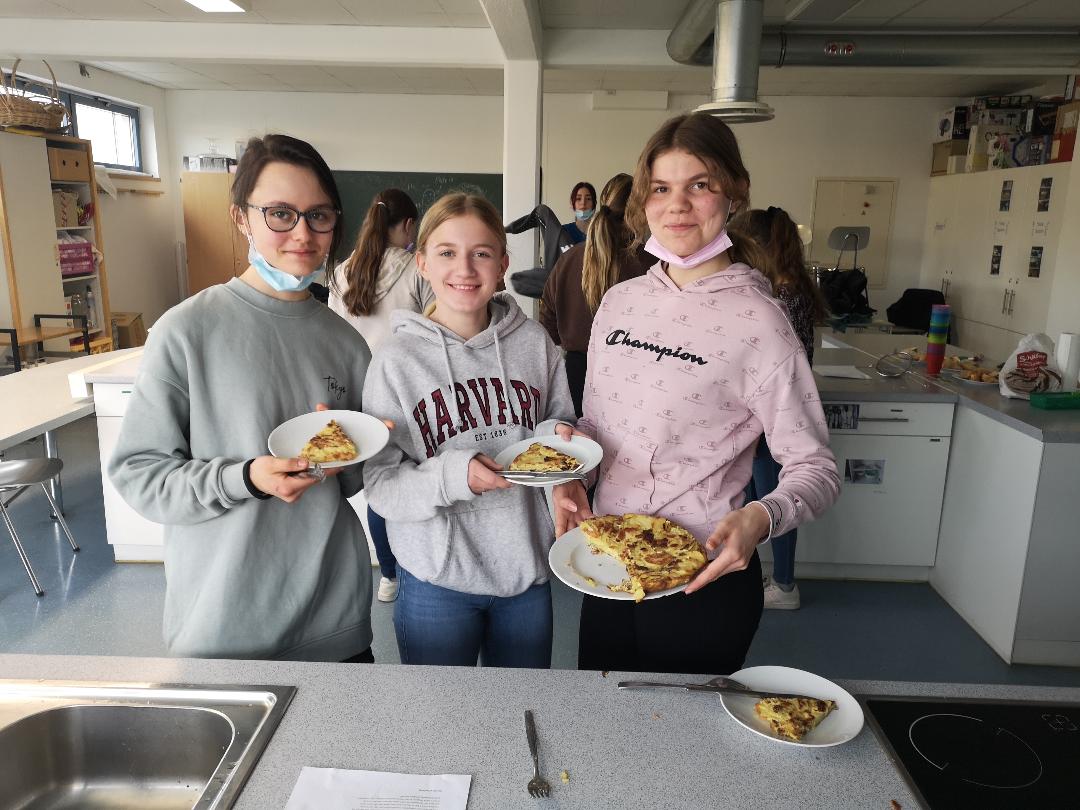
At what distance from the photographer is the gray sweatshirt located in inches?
48.5

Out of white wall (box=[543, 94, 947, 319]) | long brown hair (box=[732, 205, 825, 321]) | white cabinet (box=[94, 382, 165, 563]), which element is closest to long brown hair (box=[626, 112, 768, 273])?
long brown hair (box=[732, 205, 825, 321])

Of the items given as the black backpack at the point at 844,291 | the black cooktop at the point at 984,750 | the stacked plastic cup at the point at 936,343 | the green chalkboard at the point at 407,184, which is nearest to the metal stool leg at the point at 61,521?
the black cooktop at the point at 984,750

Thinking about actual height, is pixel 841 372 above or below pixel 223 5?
below

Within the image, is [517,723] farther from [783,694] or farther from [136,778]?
[136,778]

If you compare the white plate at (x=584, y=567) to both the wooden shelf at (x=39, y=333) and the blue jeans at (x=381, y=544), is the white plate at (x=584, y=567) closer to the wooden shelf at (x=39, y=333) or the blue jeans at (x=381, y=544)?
the blue jeans at (x=381, y=544)

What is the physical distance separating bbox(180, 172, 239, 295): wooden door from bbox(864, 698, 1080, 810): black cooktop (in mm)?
8072

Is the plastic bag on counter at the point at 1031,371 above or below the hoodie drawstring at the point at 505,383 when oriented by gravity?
below

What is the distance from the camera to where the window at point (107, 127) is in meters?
6.92

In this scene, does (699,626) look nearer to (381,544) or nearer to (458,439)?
(458,439)

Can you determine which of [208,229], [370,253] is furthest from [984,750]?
[208,229]

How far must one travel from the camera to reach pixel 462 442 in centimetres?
145

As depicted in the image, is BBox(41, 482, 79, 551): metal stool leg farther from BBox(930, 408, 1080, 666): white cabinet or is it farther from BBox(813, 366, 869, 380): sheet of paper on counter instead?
BBox(930, 408, 1080, 666): white cabinet

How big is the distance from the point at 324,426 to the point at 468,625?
1.64 ft

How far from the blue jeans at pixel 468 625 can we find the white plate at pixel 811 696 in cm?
48
